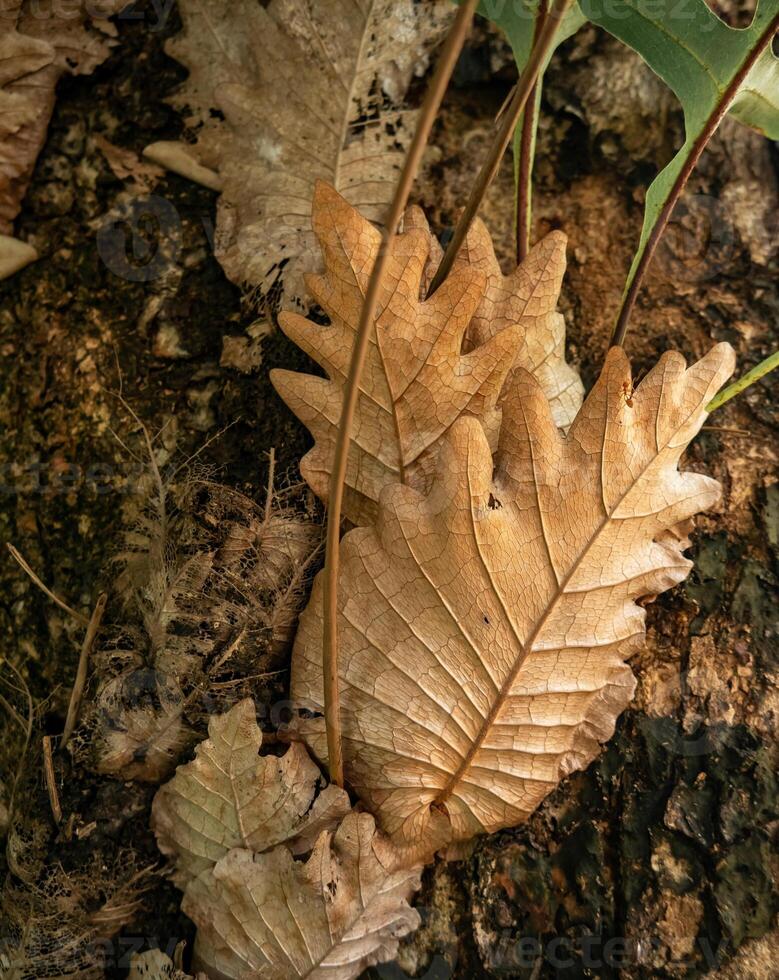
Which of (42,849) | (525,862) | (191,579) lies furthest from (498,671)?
(42,849)

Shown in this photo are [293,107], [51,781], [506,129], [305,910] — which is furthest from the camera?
[293,107]

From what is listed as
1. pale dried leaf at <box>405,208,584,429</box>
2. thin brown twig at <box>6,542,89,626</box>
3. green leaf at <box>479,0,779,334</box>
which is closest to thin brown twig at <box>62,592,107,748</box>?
thin brown twig at <box>6,542,89,626</box>

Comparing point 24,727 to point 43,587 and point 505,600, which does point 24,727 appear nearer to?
point 43,587

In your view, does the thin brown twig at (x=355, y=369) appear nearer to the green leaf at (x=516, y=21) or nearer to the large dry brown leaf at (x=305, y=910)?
the large dry brown leaf at (x=305, y=910)

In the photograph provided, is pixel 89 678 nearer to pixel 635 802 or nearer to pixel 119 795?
pixel 119 795

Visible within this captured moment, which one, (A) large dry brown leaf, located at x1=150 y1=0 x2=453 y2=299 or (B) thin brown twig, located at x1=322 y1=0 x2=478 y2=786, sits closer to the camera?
(B) thin brown twig, located at x1=322 y1=0 x2=478 y2=786

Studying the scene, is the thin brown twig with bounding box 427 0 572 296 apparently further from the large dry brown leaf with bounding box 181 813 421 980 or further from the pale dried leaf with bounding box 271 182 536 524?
the large dry brown leaf with bounding box 181 813 421 980

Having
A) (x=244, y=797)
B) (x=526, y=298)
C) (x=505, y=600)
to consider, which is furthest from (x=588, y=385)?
(x=244, y=797)
